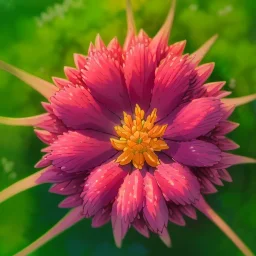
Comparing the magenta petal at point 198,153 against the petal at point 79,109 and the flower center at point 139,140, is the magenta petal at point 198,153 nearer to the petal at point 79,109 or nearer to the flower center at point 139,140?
the flower center at point 139,140

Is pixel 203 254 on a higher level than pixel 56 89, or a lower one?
lower

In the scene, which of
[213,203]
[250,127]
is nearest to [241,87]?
[250,127]

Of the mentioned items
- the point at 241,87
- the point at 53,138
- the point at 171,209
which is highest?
the point at 53,138

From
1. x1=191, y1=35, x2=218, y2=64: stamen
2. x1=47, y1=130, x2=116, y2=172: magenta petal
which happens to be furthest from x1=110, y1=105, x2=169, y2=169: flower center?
x1=191, y1=35, x2=218, y2=64: stamen

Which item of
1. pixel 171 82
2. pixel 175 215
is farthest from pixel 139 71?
pixel 175 215

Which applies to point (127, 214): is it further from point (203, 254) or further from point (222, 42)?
point (222, 42)

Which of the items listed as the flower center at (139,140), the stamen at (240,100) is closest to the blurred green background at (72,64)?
the stamen at (240,100)
